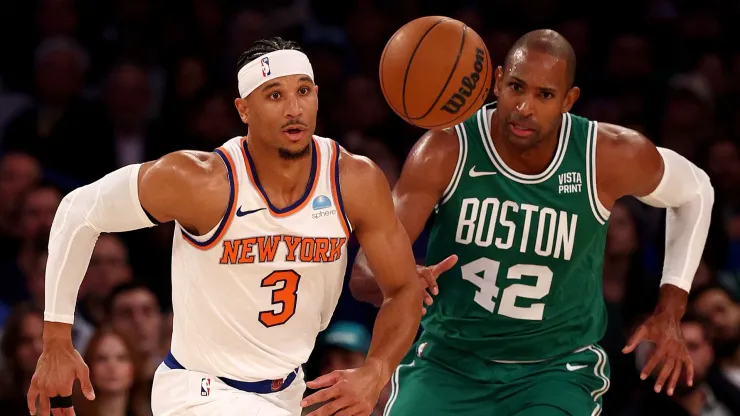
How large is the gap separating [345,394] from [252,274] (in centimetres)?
60

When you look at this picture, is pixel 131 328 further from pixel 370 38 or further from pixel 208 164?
pixel 370 38

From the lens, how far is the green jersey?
535 cm

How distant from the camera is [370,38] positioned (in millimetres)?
9953

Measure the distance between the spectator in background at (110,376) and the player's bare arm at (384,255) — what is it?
2165 mm

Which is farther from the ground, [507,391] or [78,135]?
[78,135]

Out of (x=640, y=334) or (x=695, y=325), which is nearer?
(x=640, y=334)

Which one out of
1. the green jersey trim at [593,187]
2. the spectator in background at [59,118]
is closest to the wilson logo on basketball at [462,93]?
the green jersey trim at [593,187]

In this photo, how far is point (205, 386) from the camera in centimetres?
466

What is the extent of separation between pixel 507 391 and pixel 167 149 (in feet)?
13.3

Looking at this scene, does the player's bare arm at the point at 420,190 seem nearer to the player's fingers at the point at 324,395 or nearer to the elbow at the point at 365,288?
the elbow at the point at 365,288

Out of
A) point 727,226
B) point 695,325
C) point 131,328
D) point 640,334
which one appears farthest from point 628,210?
point 131,328

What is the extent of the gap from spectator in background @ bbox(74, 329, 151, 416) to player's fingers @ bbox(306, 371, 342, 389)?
240cm

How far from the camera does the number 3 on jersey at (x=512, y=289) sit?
17.5 feet

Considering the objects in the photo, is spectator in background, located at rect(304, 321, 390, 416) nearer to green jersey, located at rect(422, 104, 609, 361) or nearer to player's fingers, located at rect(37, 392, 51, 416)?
green jersey, located at rect(422, 104, 609, 361)
